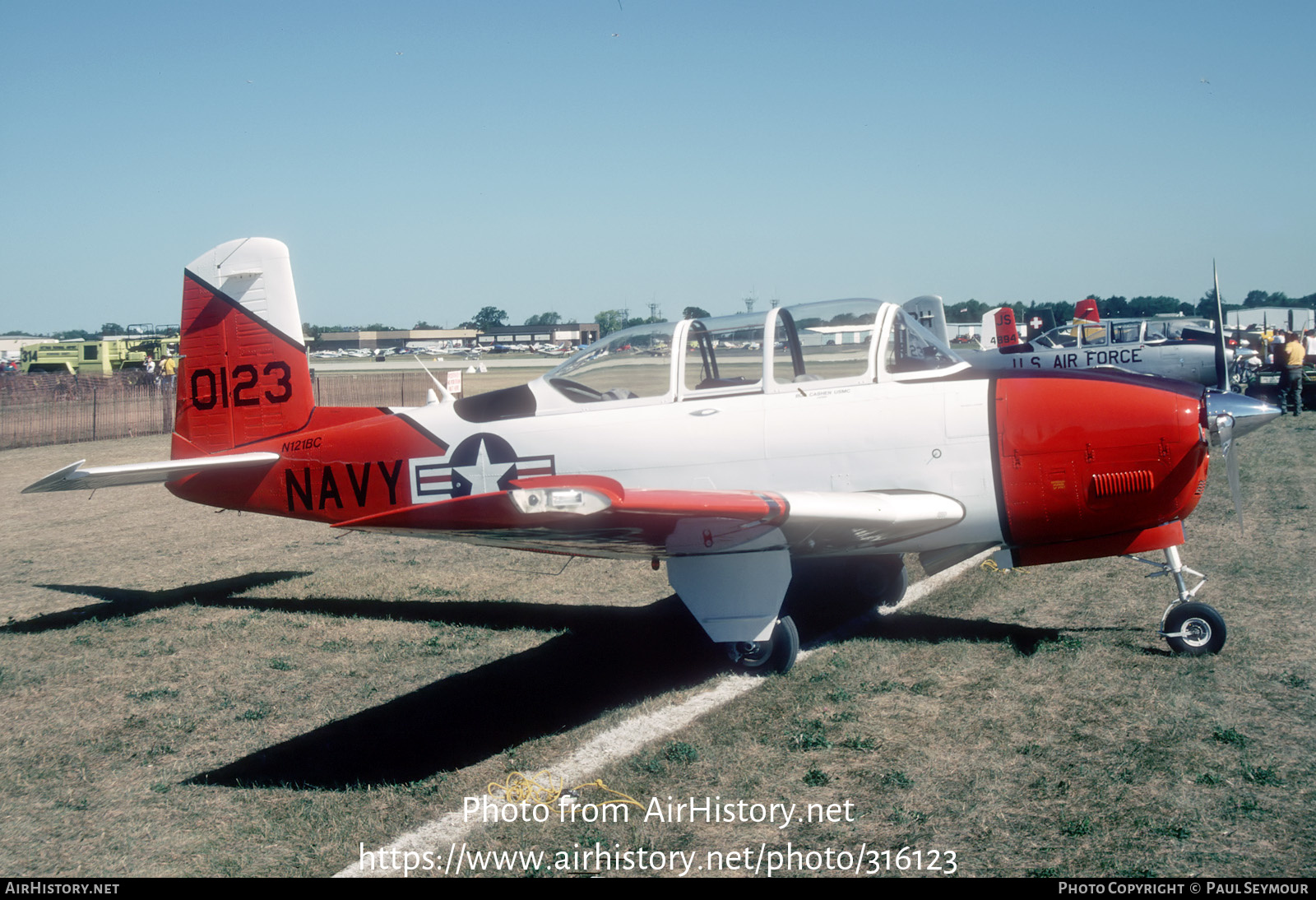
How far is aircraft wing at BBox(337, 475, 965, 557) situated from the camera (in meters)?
4.04

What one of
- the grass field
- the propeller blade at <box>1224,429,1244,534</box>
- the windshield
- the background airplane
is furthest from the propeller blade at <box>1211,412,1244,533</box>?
the background airplane

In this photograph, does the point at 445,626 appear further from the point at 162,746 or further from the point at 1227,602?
the point at 1227,602

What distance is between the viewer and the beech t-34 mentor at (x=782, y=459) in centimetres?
530

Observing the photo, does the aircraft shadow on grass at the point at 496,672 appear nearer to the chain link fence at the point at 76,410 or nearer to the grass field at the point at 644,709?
the grass field at the point at 644,709

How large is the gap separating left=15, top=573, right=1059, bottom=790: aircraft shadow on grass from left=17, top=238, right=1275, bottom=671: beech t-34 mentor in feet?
2.41

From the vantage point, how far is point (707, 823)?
394 cm

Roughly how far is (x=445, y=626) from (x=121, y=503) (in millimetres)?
→ 9530

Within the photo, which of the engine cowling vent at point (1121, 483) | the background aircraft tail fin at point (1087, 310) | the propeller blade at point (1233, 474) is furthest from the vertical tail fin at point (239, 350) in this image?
the background aircraft tail fin at point (1087, 310)

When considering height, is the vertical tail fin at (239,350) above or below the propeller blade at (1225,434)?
above

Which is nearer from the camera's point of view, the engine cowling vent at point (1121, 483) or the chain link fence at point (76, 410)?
the engine cowling vent at point (1121, 483)

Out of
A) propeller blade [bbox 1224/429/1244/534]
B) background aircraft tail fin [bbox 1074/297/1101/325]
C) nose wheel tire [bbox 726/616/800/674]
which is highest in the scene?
background aircraft tail fin [bbox 1074/297/1101/325]

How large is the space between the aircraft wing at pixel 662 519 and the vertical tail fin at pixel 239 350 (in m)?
3.34

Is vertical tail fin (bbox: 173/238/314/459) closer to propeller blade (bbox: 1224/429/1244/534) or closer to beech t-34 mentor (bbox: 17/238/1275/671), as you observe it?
beech t-34 mentor (bbox: 17/238/1275/671)

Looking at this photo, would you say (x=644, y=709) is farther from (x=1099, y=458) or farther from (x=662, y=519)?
(x=1099, y=458)
